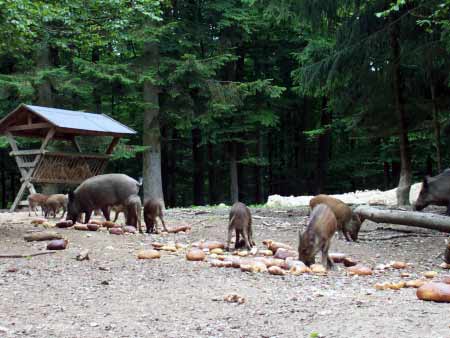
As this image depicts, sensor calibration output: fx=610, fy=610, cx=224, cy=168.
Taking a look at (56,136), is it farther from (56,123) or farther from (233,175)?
(233,175)

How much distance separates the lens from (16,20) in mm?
9562

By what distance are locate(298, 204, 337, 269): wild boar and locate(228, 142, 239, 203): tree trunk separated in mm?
19752

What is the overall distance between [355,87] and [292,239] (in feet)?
24.8

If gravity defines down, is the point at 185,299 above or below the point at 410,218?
below

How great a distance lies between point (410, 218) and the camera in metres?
10.7

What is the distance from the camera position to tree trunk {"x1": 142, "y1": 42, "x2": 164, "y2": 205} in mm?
24281

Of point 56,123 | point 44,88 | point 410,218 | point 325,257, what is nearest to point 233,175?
point 44,88

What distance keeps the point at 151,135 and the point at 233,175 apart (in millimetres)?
5727

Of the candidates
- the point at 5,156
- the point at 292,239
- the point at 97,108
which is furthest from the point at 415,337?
the point at 5,156

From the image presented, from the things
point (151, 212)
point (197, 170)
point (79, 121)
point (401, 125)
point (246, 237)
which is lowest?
point (246, 237)

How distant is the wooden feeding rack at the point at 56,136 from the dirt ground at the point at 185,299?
645cm

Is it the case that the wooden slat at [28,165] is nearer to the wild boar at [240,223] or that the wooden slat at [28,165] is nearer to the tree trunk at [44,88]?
the tree trunk at [44,88]

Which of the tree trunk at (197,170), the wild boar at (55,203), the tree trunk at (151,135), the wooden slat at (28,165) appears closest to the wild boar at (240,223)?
the wild boar at (55,203)

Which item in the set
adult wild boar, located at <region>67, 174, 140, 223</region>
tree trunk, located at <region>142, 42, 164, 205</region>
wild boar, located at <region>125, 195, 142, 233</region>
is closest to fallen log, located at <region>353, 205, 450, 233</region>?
wild boar, located at <region>125, 195, 142, 233</region>
